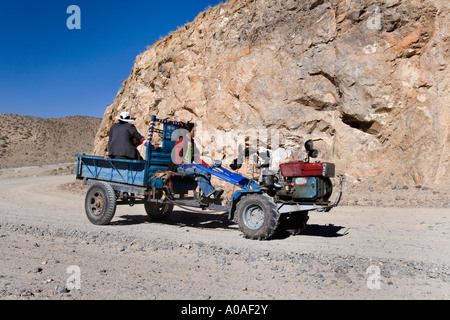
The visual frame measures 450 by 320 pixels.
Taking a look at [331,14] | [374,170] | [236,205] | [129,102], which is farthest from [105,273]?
[129,102]

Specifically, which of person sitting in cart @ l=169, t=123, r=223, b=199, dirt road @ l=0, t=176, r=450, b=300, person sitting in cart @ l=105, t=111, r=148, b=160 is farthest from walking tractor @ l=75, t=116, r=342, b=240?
dirt road @ l=0, t=176, r=450, b=300

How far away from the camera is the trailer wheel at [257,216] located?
721 cm

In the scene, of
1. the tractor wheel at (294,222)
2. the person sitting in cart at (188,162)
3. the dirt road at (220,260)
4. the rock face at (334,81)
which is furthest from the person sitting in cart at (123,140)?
the rock face at (334,81)

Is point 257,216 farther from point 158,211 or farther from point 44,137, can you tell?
point 44,137

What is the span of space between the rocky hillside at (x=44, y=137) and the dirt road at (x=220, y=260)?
171 feet

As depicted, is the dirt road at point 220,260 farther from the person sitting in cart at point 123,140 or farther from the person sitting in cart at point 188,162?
the person sitting in cart at point 123,140

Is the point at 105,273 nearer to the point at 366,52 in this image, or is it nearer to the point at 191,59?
the point at 366,52

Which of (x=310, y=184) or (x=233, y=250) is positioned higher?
(x=310, y=184)

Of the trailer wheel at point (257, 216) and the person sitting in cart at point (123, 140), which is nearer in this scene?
the trailer wheel at point (257, 216)

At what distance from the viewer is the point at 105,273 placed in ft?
16.6

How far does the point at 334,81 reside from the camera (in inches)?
623

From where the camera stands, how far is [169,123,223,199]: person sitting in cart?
8859 millimetres

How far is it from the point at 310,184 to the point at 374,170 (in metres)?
8.05
